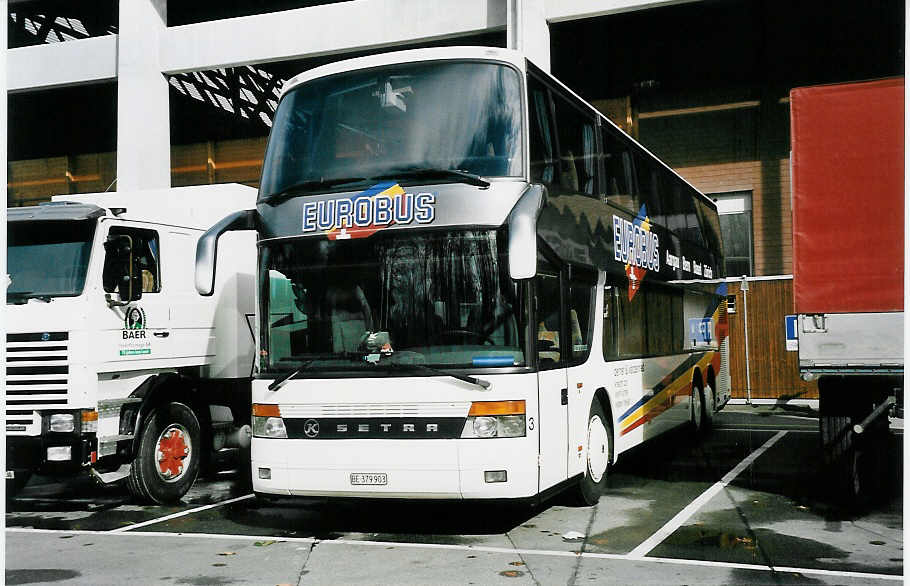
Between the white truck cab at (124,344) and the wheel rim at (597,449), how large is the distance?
4080mm

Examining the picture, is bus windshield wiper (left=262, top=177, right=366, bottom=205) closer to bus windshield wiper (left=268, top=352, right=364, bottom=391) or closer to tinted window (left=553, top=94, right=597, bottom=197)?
bus windshield wiper (left=268, top=352, right=364, bottom=391)

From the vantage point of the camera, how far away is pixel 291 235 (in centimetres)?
875

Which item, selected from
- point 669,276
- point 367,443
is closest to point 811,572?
point 367,443

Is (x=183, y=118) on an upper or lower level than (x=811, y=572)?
upper

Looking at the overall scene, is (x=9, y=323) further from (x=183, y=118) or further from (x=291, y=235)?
(x=183, y=118)

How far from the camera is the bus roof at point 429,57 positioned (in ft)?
28.6

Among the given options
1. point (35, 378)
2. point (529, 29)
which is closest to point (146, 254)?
point (35, 378)

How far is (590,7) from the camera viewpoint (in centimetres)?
1841

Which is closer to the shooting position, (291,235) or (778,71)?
(291,235)

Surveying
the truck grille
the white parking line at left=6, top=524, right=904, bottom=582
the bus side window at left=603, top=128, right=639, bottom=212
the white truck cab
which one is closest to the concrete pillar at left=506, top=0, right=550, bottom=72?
the bus side window at left=603, top=128, right=639, bottom=212

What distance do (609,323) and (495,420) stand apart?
10.1ft

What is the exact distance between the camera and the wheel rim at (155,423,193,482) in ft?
34.8

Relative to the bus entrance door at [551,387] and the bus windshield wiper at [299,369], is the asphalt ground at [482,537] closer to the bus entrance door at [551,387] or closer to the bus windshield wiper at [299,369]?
the bus entrance door at [551,387]

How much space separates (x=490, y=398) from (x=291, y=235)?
222cm
